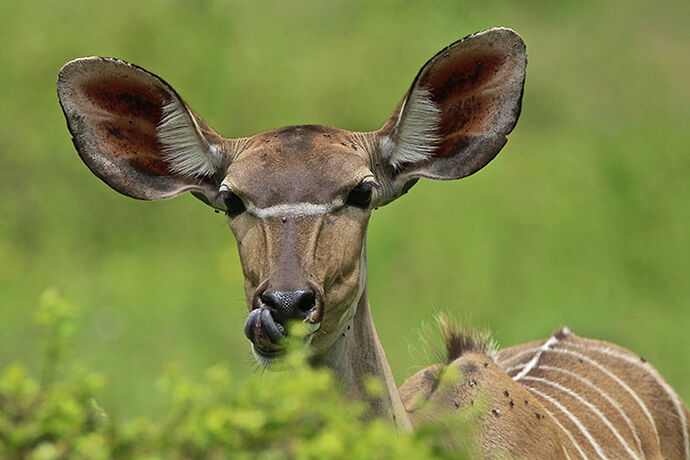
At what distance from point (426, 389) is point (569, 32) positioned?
1040cm

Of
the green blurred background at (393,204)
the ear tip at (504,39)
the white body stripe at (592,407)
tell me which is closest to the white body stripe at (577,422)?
the white body stripe at (592,407)

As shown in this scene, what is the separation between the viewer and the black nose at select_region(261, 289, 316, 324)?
9.14 feet

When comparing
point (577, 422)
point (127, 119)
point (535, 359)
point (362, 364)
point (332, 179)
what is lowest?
point (577, 422)

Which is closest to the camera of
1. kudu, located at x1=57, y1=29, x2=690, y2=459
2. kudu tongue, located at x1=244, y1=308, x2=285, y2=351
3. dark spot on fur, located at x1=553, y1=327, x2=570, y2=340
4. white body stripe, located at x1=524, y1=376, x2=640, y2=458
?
kudu tongue, located at x1=244, y1=308, x2=285, y2=351

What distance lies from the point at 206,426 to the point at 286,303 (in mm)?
980

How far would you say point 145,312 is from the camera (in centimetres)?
951

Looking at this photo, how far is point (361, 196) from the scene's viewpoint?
317cm

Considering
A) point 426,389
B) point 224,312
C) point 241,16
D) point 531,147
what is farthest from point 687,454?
point 241,16

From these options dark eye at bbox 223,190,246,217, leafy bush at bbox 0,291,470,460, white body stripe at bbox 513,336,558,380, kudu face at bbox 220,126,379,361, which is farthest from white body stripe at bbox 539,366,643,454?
leafy bush at bbox 0,291,470,460

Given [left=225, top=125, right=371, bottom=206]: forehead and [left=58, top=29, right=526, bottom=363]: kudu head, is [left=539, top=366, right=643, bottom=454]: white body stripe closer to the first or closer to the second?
[left=58, top=29, right=526, bottom=363]: kudu head

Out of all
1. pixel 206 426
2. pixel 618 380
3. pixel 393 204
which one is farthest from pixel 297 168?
pixel 393 204

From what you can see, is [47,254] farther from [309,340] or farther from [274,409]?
[274,409]

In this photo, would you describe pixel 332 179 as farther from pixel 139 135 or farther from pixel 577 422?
pixel 577 422

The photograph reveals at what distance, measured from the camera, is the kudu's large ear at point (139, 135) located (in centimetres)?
338
